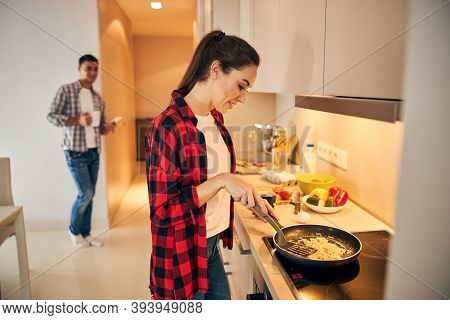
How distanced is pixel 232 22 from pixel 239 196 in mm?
864

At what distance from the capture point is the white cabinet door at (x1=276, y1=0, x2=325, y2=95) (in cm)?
61

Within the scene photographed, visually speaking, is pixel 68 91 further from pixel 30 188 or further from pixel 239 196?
pixel 239 196

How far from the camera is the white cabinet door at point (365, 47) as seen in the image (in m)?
0.39

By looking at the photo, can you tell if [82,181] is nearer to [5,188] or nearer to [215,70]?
[5,188]

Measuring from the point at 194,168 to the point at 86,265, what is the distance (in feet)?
3.79

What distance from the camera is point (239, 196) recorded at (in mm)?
554

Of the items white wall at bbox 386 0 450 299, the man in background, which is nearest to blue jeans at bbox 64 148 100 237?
the man in background

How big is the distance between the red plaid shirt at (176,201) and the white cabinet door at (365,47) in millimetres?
256

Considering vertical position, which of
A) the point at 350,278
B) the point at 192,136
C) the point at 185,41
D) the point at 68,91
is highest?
the point at 185,41

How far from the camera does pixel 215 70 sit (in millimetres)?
590

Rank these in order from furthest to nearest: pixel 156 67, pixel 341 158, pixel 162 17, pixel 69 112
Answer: pixel 156 67
pixel 162 17
pixel 69 112
pixel 341 158

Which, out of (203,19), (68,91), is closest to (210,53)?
(203,19)

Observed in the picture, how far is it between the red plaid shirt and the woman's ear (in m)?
0.06

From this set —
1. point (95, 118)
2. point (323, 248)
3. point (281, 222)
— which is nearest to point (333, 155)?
point (281, 222)
